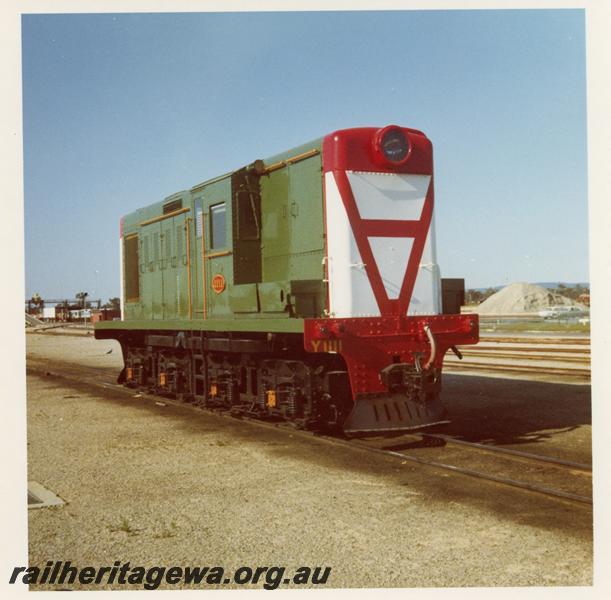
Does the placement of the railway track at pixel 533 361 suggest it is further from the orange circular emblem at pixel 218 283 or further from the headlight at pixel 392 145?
the orange circular emblem at pixel 218 283

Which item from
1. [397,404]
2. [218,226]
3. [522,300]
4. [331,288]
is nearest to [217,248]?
[218,226]

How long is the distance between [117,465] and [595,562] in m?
4.96

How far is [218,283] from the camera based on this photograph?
10.1 m

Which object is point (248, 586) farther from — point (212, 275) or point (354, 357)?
point (212, 275)

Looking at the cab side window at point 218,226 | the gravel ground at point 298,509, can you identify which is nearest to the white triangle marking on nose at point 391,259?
the gravel ground at point 298,509

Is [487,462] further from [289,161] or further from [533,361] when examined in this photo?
[533,361]

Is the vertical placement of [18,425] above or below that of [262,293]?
below

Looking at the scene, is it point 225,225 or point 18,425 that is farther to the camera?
point 225,225

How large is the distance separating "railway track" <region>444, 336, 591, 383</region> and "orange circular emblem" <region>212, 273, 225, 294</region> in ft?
25.0

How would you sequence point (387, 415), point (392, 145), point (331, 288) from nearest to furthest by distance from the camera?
1. point (387, 415)
2. point (331, 288)
3. point (392, 145)

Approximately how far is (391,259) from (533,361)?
444 inches

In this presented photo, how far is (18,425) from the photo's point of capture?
18.5 feet

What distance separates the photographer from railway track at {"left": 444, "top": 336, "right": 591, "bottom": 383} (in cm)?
1495

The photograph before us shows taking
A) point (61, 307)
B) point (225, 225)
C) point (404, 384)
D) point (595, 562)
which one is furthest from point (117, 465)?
point (61, 307)
